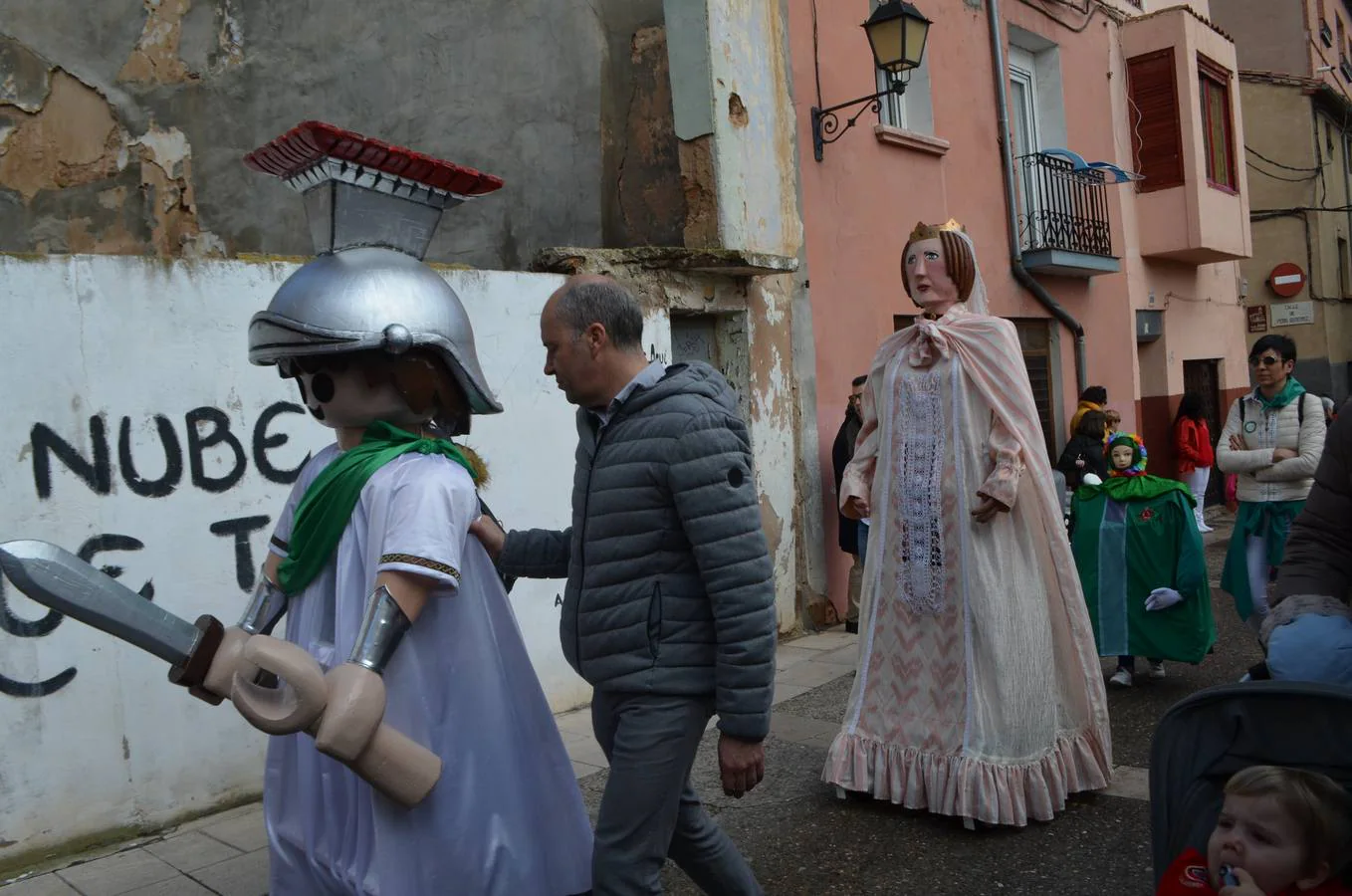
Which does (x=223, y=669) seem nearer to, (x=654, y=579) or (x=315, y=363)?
(x=315, y=363)

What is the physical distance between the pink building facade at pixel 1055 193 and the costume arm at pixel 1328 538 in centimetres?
559

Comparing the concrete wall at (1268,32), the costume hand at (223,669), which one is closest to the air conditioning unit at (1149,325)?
the concrete wall at (1268,32)

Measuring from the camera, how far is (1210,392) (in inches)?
591

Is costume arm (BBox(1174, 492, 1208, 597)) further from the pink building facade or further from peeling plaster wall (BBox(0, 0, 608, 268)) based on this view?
peeling plaster wall (BBox(0, 0, 608, 268))

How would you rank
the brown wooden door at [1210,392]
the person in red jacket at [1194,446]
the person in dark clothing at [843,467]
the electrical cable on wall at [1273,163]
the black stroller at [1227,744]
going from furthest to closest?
the electrical cable on wall at [1273,163] → the brown wooden door at [1210,392] → the person in red jacket at [1194,446] → the person in dark clothing at [843,467] → the black stroller at [1227,744]

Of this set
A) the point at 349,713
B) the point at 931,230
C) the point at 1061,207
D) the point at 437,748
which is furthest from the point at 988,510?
the point at 1061,207

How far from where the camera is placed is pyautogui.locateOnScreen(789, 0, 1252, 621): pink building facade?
27.4 ft

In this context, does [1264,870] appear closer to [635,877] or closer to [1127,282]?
[635,877]

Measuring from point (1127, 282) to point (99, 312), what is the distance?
38.2 feet

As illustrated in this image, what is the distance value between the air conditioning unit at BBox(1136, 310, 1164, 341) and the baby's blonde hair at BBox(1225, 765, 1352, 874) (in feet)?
39.8

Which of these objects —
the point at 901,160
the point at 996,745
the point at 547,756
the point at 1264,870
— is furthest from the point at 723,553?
the point at 901,160

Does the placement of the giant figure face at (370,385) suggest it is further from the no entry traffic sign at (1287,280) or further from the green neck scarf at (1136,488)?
the no entry traffic sign at (1287,280)

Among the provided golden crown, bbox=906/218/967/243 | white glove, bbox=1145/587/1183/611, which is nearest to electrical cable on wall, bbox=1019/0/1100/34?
white glove, bbox=1145/587/1183/611

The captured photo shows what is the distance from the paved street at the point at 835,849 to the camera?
11.3 ft
